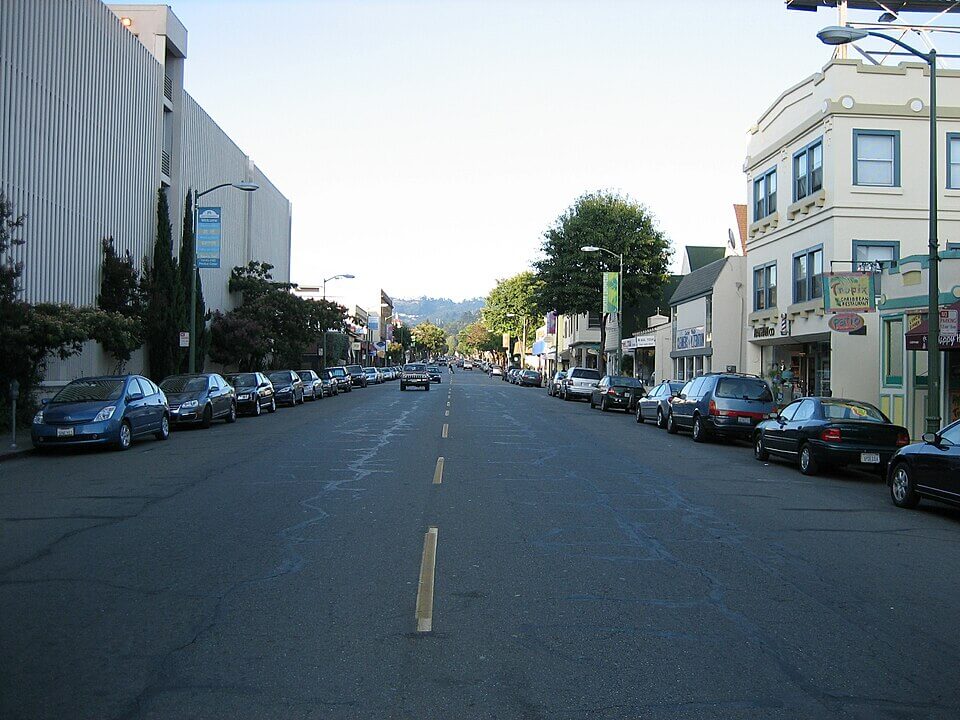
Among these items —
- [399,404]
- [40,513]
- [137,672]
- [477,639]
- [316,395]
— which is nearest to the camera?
[137,672]

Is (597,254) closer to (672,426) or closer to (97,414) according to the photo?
(672,426)

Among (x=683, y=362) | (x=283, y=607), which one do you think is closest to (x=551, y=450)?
(x=283, y=607)

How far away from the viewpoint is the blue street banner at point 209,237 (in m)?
32.4

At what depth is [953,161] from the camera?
27.3 metres

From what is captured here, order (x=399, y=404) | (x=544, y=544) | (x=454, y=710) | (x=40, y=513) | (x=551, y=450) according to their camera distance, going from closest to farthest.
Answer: (x=454, y=710) < (x=544, y=544) < (x=40, y=513) < (x=551, y=450) < (x=399, y=404)

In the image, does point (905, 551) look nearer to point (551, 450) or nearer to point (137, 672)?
point (137, 672)

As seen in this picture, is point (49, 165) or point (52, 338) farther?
point (49, 165)

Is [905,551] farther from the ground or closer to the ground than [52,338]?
closer to the ground

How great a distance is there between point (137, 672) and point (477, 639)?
2.07 metres

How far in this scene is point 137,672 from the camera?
5141 millimetres

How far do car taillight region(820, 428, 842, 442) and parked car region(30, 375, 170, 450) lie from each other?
1332 cm

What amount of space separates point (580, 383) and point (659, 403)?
18065 mm

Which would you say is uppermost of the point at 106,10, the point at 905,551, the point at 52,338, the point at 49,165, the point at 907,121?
the point at 106,10

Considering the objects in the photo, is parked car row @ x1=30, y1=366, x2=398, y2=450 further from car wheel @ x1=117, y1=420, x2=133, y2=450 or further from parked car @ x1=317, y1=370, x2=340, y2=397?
parked car @ x1=317, y1=370, x2=340, y2=397
